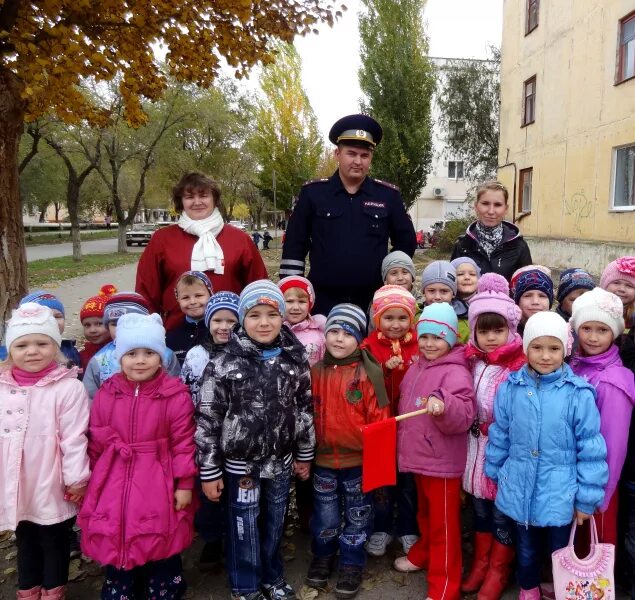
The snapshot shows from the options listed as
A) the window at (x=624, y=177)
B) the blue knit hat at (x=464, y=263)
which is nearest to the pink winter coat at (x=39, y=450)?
the blue knit hat at (x=464, y=263)

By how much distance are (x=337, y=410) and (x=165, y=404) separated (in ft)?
2.93

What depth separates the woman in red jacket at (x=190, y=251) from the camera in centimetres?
351

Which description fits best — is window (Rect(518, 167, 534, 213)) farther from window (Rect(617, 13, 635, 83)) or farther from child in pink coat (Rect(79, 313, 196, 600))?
child in pink coat (Rect(79, 313, 196, 600))

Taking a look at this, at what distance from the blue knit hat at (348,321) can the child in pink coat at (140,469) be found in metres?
0.86

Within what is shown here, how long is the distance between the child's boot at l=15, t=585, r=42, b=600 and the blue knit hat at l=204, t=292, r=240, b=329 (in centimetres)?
159

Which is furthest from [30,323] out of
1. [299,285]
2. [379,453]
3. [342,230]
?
[342,230]

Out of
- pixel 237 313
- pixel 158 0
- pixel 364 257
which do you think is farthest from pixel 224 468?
pixel 158 0

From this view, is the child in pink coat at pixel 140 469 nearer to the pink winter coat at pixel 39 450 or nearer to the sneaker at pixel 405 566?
the pink winter coat at pixel 39 450

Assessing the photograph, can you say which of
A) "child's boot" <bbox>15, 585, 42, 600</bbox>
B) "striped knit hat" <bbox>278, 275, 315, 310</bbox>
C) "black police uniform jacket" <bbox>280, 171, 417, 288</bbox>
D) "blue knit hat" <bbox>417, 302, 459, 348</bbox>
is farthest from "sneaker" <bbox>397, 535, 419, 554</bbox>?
"child's boot" <bbox>15, 585, 42, 600</bbox>

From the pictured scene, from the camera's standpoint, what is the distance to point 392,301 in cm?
309

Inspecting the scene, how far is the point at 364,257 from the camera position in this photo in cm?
373

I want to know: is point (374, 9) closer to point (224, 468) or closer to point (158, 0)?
point (158, 0)

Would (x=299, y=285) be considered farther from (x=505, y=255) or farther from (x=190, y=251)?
(x=505, y=255)

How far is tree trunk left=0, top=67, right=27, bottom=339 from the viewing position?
4.51 m
